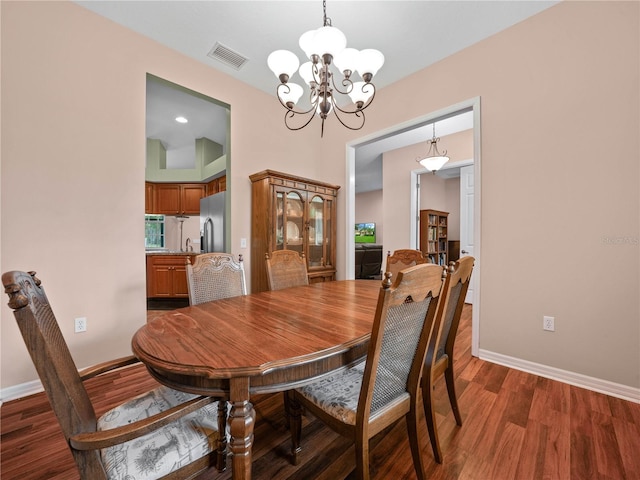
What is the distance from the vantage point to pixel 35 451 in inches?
54.6

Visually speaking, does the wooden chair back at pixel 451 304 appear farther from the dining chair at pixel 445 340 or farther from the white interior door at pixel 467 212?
the white interior door at pixel 467 212

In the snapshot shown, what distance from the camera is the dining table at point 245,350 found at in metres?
0.83

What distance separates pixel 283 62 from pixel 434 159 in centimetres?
313

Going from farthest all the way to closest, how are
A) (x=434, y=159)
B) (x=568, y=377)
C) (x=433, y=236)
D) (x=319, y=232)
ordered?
(x=433, y=236)
(x=434, y=159)
(x=319, y=232)
(x=568, y=377)

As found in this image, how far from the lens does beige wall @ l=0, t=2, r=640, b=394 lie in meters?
1.87

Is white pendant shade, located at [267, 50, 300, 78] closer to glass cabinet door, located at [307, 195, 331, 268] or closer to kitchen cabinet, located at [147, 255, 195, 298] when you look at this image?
glass cabinet door, located at [307, 195, 331, 268]

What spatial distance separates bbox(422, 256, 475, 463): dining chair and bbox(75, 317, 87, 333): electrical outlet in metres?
2.56

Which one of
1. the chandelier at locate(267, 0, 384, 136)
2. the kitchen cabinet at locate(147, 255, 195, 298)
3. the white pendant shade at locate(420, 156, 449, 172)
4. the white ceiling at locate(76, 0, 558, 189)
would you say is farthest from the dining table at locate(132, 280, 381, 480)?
the white pendant shade at locate(420, 156, 449, 172)

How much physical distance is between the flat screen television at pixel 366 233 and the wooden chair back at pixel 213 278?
7.46 m

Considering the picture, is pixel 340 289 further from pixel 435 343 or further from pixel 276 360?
pixel 276 360

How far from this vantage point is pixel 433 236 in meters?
5.32

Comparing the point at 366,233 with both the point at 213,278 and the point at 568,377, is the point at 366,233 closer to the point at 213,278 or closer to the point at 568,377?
the point at 568,377

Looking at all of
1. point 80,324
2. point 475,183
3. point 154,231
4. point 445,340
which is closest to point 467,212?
point 475,183

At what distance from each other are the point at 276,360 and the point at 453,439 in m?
1.28
